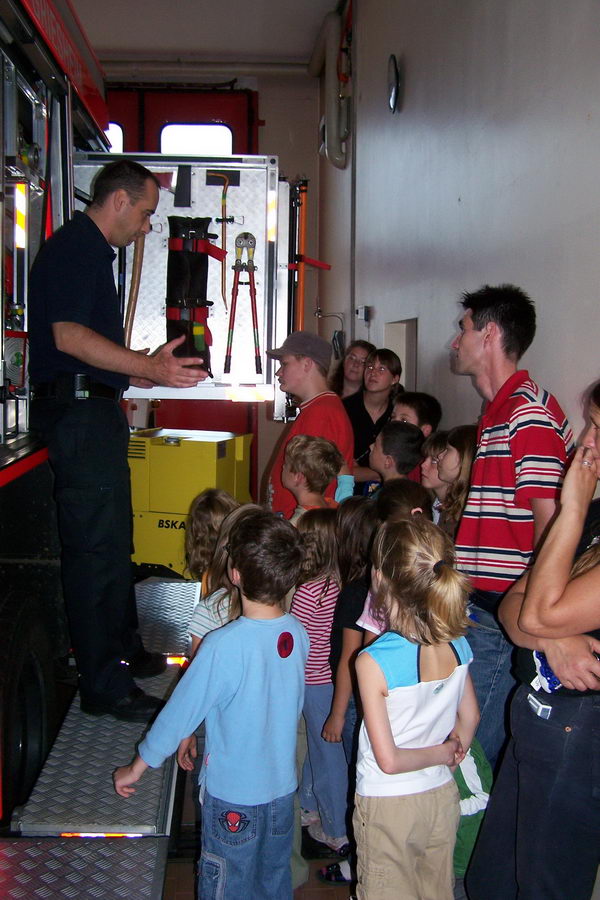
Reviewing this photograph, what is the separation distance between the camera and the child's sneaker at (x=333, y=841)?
318 cm

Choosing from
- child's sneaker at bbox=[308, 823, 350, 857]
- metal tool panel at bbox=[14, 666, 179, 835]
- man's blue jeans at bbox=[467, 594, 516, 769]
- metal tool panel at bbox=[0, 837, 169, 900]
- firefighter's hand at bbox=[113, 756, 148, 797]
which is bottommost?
child's sneaker at bbox=[308, 823, 350, 857]

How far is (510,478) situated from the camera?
8.46 feet

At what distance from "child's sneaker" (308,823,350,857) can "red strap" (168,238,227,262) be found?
3.19m

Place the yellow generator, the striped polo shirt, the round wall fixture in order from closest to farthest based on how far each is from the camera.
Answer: the striped polo shirt → the yellow generator → the round wall fixture

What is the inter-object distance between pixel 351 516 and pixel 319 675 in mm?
688

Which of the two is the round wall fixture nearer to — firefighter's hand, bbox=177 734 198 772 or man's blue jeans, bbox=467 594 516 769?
man's blue jeans, bbox=467 594 516 769

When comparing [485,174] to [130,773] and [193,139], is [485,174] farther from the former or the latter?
[193,139]

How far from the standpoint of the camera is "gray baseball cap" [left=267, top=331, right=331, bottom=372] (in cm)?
409

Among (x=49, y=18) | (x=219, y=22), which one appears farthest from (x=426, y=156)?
(x=219, y=22)

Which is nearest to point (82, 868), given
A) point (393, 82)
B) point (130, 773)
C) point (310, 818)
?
point (130, 773)

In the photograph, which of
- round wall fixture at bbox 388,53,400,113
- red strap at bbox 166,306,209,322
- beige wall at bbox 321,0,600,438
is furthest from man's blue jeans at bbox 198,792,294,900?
round wall fixture at bbox 388,53,400,113

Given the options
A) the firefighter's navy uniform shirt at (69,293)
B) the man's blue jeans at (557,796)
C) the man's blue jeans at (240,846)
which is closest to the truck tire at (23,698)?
the man's blue jeans at (240,846)

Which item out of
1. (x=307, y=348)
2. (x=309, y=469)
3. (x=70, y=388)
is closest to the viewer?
(x=70, y=388)

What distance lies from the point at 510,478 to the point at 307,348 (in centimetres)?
178
